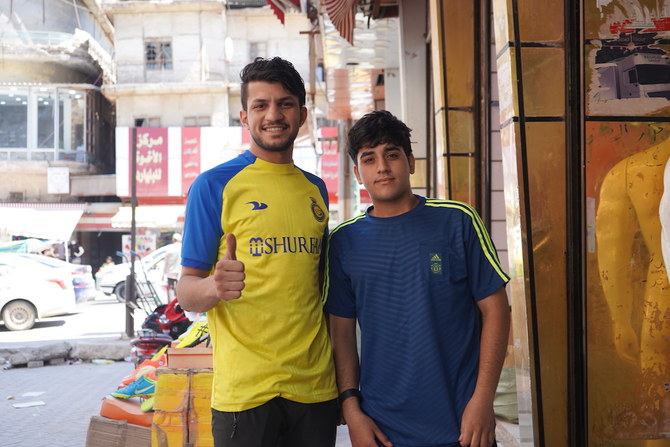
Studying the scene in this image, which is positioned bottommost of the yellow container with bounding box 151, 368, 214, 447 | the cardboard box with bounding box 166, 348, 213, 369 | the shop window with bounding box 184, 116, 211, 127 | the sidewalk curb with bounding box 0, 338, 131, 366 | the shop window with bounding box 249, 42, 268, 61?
the sidewalk curb with bounding box 0, 338, 131, 366

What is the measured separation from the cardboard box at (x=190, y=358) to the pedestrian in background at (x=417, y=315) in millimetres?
2325

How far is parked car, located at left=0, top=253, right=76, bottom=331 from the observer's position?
49.9 feet

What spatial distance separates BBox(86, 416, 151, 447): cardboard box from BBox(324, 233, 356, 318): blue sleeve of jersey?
283cm

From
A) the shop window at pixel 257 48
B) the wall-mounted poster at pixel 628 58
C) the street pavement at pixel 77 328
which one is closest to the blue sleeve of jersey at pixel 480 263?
the wall-mounted poster at pixel 628 58

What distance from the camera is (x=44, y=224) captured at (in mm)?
29141

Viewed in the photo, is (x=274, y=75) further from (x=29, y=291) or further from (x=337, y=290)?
(x=29, y=291)

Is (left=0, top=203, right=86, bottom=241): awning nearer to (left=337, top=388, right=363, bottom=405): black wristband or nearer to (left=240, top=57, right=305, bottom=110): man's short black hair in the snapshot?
(left=240, top=57, right=305, bottom=110): man's short black hair

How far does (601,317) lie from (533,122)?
0.92m

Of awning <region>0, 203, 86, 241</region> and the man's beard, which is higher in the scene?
awning <region>0, 203, 86, 241</region>

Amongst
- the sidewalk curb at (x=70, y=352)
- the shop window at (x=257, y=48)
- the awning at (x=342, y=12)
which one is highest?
the shop window at (x=257, y=48)

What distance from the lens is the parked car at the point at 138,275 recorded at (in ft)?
64.2

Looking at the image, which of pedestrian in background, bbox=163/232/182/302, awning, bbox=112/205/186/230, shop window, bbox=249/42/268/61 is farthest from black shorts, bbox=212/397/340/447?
shop window, bbox=249/42/268/61

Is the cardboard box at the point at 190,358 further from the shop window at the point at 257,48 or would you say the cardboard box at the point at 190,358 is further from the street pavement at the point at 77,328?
the shop window at the point at 257,48

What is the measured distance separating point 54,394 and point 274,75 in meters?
7.53
